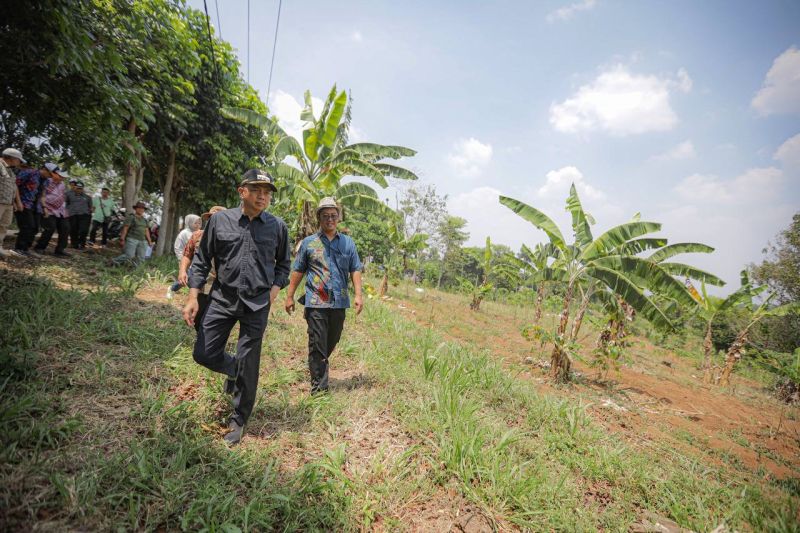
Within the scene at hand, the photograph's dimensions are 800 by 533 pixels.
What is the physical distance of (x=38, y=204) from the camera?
6.50 metres

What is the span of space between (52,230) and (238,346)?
7356 mm

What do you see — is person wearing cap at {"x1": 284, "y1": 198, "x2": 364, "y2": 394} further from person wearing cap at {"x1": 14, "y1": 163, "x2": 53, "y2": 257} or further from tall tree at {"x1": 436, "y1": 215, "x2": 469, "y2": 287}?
tall tree at {"x1": 436, "y1": 215, "x2": 469, "y2": 287}

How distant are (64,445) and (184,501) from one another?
3.09 feet

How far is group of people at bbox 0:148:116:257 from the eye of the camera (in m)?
5.36

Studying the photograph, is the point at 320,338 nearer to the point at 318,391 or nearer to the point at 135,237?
the point at 318,391

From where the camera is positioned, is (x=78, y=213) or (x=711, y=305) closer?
(x=78, y=213)

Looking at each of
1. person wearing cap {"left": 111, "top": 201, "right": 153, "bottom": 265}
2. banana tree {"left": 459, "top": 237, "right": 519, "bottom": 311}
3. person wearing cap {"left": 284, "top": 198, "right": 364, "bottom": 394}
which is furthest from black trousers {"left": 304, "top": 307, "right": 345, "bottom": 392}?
banana tree {"left": 459, "top": 237, "right": 519, "bottom": 311}

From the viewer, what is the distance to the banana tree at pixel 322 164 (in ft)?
26.6

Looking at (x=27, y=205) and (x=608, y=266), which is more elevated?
(x=608, y=266)

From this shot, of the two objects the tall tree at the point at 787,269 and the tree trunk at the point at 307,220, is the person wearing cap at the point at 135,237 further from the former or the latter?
the tall tree at the point at 787,269

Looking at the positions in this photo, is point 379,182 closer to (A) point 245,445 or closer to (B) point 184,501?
(A) point 245,445

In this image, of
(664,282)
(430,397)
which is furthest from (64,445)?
(664,282)

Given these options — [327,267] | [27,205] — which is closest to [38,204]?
[27,205]

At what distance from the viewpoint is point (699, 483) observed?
334cm
